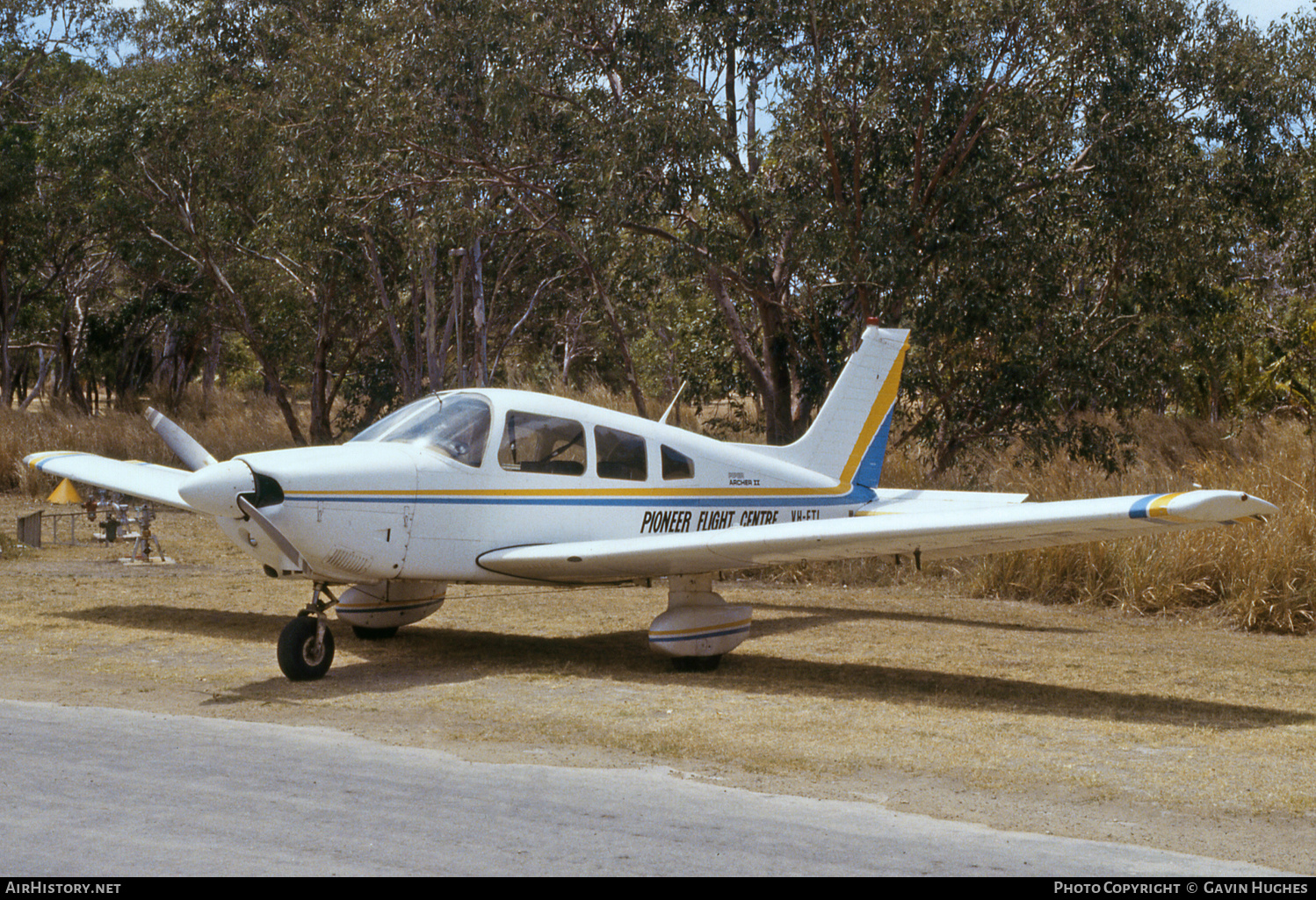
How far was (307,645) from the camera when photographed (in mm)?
8516

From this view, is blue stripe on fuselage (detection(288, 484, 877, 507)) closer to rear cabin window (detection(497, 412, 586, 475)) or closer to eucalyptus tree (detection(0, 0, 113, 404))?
rear cabin window (detection(497, 412, 586, 475))

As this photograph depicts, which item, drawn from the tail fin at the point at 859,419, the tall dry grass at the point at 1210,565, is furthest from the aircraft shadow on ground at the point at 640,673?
the tall dry grass at the point at 1210,565

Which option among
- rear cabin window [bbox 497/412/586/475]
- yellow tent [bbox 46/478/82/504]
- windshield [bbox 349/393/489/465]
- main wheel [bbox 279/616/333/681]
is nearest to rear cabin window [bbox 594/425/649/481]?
rear cabin window [bbox 497/412/586/475]

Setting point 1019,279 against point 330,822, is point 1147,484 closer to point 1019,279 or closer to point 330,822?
point 1019,279

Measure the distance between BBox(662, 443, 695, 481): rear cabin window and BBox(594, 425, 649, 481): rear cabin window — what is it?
196 mm

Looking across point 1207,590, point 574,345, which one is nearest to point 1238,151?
point 1207,590

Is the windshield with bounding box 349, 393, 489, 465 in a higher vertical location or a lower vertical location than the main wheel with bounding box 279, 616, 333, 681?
higher

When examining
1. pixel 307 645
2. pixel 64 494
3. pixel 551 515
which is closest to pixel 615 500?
pixel 551 515

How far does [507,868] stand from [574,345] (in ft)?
138

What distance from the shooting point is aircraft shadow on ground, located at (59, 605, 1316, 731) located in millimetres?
7871

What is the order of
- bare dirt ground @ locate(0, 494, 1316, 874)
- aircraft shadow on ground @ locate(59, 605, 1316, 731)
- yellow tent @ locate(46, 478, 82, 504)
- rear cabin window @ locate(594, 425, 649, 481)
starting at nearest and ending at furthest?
1. bare dirt ground @ locate(0, 494, 1316, 874)
2. aircraft shadow on ground @ locate(59, 605, 1316, 731)
3. rear cabin window @ locate(594, 425, 649, 481)
4. yellow tent @ locate(46, 478, 82, 504)

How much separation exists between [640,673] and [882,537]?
92.1 inches

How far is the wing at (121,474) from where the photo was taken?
1180 centimetres

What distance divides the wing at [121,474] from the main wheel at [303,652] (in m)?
3.32
